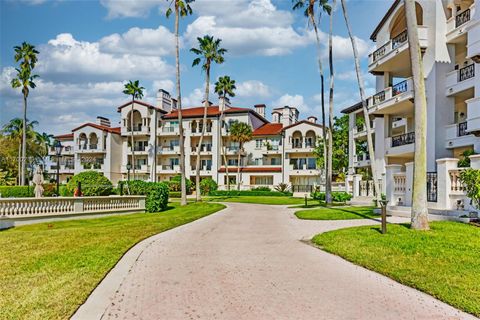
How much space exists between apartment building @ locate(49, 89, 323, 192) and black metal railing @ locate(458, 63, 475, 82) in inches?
1424

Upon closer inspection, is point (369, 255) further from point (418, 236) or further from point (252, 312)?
point (252, 312)

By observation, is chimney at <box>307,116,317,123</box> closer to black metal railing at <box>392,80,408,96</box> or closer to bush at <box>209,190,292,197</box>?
bush at <box>209,190,292,197</box>

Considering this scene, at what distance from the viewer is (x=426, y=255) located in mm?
8773

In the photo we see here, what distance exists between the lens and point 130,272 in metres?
8.02

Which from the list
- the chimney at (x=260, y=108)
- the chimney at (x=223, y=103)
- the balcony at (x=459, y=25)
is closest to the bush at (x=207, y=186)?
the chimney at (x=223, y=103)

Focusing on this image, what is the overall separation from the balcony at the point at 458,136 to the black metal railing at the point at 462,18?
5237 millimetres

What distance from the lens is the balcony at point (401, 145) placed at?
25.0 metres

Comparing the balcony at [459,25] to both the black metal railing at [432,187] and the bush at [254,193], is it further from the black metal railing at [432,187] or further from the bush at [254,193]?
the bush at [254,193]

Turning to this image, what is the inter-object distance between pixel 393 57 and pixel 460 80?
5.14m

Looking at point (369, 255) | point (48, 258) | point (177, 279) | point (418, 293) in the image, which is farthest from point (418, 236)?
point (48, 258)

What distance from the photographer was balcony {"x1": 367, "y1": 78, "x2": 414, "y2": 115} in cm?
2469

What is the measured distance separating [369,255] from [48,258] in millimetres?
7170

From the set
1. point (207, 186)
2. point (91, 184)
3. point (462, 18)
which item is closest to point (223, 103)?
point (207, 186)

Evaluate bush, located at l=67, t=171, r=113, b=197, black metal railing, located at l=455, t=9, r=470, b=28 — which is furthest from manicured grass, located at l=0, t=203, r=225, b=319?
black metal railing, located at l=455, t=9, r=470, b=28
